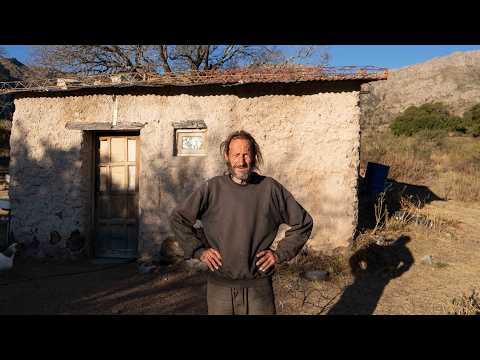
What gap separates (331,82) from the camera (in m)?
5.36

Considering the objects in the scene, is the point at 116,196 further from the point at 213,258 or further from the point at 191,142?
the point at 213,258

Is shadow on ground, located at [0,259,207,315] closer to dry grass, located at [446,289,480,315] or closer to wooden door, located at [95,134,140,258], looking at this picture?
wooden door, located at [95,134,140,258]

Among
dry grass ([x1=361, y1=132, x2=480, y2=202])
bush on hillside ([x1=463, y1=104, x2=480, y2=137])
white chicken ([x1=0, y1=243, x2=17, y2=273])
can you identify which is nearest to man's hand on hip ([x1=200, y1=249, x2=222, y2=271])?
white chicken ([x1=0, y1=243, x2=17, y2=273])

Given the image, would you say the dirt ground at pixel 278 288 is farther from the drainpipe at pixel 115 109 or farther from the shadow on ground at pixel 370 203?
the drainpipe at pixel 115 109

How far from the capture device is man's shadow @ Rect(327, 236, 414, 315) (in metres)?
4.17

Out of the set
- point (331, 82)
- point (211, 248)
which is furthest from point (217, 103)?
point (211, 248)

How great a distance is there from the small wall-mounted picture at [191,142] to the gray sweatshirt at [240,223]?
3.74m

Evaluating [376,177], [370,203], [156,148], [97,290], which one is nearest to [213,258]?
[97,290]

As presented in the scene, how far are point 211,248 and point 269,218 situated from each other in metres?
0.34

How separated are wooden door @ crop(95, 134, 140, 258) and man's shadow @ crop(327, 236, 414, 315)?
3531mm

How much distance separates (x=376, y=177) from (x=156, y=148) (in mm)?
4788

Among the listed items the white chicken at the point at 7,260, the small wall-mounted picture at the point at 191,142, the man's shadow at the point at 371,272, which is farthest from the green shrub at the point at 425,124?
the white chicken at the point at 7,260

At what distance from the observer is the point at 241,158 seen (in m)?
1.89
